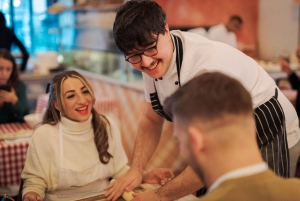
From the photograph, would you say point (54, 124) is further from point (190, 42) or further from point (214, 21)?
point (214, 21)

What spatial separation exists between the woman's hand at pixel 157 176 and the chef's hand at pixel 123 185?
10 cm

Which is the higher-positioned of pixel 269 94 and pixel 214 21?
pixel 269 94

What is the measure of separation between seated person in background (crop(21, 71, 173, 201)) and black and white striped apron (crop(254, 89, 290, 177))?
904mm

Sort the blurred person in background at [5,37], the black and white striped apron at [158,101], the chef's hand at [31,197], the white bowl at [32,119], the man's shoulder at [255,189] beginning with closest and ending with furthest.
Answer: the man's shoulder at [255,189]
the black and white striped apron at [158,101]
the chef's hand at [31,197]
the white bowl at [32,119]
the blurred person in background at [5,37]

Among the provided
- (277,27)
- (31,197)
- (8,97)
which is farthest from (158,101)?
(277,27)

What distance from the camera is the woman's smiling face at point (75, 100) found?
2398 millimetres

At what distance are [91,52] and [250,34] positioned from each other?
273cm

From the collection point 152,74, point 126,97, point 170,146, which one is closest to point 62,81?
point 152,74

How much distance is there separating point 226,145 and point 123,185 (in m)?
1.06

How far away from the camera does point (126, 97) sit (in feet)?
17.4

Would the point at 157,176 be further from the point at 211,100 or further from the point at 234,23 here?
the point at 234,23

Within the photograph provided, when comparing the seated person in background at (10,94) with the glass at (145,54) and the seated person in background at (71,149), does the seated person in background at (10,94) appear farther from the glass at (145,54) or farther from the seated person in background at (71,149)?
the glass at (145,54)

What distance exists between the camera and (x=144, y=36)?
1654 mm

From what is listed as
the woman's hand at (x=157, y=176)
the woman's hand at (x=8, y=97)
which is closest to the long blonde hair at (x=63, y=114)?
the woman's hand at (x=157, y=176)
